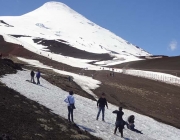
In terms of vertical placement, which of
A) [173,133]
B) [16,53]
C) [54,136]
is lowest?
[173,133]

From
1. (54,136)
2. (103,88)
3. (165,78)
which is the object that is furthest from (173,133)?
(165,78)

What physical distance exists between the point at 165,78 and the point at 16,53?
4510 centimetres

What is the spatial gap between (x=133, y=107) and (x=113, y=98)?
15.1ft

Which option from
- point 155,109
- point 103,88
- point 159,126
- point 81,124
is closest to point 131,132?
point 81,124

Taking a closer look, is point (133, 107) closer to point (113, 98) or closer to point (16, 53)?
point (113, 98)

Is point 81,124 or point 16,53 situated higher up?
point 16,53

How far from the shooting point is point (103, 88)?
1999 inches

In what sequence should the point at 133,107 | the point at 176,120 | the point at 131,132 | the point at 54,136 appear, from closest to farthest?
the point at 54,136
the point at 131,132
the point at 176,120
the point at 133,107

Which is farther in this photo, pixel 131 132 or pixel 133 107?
pixel 133 107

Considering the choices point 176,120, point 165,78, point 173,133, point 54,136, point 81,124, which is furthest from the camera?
point 165,78

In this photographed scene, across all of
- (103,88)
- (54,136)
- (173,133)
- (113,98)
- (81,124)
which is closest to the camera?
(54,136)

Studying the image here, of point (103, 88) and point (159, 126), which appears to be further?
point (103, 88)

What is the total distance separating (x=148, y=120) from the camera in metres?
32.5

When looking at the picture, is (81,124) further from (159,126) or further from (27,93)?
(159,126)
